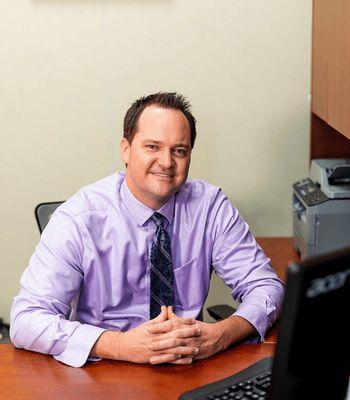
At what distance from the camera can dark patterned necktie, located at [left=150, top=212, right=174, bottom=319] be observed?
2.23 meters

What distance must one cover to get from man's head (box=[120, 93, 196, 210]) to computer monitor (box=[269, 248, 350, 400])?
111cm

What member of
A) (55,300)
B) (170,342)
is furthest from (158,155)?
(170,342)

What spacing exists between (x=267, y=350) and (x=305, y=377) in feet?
2.55

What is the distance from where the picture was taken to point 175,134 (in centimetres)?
225

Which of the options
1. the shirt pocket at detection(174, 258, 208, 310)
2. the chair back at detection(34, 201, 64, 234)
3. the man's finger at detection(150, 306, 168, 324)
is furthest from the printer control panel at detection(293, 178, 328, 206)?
the man's finger at detection(150, 306, 168, 324)

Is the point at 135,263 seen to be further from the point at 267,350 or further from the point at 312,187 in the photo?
the point at 312,187

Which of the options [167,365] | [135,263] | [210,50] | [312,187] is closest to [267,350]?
[167,365]

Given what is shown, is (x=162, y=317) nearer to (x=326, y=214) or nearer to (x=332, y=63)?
(x=326, y=214)

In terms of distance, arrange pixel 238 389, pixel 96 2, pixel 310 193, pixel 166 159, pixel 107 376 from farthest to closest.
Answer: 1. pixel 96 2
2. pixel 310 193
3. pixel 166 159
4. pixel 107 376
5. pixel 238 389

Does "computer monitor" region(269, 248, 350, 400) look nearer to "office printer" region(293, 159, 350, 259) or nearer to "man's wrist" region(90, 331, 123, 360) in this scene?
"man's wrist" region(90, 331, 123, 360)

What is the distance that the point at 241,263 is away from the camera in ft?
7.56

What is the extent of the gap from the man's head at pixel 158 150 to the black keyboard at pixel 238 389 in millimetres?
713

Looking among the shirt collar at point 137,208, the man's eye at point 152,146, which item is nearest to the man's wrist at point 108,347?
the shirt collar at point 137,208

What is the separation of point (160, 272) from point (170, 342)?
17.4 inches
